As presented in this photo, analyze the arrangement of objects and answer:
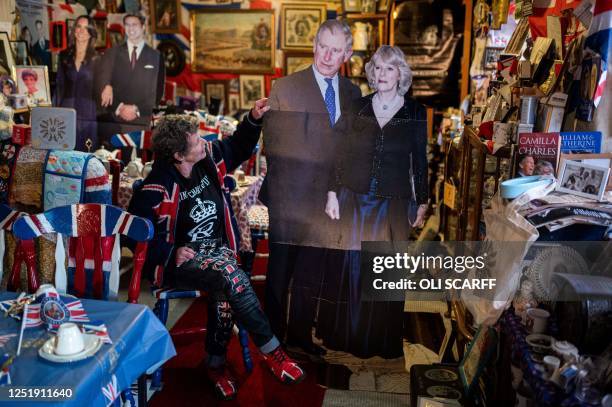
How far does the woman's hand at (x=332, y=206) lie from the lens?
2767mm

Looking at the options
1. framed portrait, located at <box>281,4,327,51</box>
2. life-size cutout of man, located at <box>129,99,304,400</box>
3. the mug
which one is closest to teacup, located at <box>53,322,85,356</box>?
life-size cutout of man, located at <box>129,99,304,400</box>

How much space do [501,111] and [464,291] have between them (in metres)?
1.00

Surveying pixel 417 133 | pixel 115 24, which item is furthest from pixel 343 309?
pixel 115 24

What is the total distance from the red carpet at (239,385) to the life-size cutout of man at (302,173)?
0.25m

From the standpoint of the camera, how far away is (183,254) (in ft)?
8.61

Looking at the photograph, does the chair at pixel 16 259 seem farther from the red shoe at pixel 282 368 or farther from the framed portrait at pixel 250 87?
the framed portrait at pixel 250 87

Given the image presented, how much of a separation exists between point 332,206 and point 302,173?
0.71 feet

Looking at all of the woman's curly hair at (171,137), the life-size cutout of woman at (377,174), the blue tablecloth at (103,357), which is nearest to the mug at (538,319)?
the life-size cutout of woman at (377,174)

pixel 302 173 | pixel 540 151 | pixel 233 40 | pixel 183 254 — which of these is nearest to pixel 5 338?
pixel 183 254

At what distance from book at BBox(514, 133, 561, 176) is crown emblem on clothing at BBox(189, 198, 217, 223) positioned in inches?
54.3

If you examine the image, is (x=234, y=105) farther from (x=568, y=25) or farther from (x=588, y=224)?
(x=588, y=224)

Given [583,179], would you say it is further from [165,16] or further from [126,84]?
[165,16]

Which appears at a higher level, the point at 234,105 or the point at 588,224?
the point at 234,105

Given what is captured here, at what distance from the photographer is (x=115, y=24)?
188 inches
